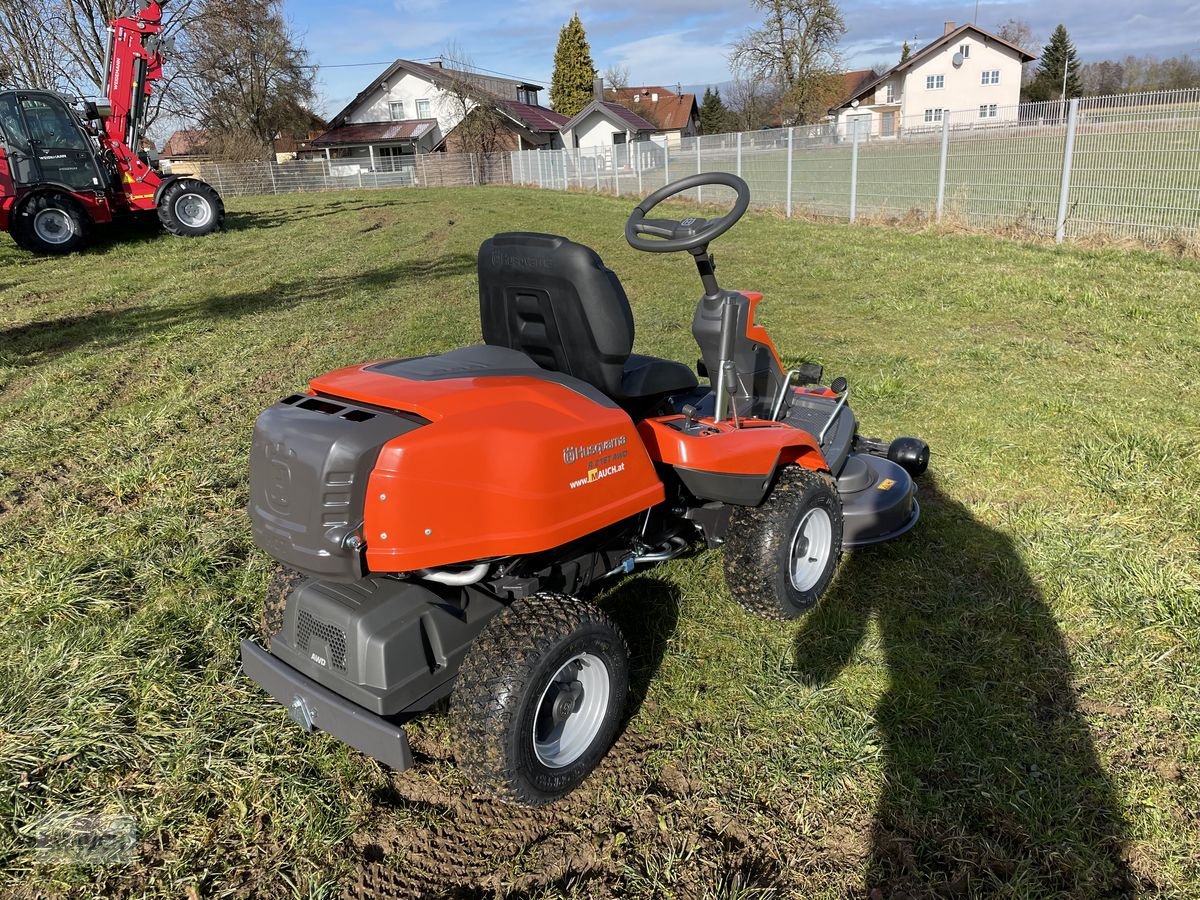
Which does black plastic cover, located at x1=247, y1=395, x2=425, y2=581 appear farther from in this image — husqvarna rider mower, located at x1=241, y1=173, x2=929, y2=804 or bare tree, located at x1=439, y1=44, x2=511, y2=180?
bare tree, located at x1=439, y1=44, x2=511, y2=180

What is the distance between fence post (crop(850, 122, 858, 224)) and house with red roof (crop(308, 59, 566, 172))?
30989 millimetres

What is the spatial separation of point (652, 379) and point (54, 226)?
540 inches

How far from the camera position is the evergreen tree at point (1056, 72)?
54588 mm

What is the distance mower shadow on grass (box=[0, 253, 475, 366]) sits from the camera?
7.33 metres

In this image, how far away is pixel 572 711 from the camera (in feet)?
8.08

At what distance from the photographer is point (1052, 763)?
2422 mm

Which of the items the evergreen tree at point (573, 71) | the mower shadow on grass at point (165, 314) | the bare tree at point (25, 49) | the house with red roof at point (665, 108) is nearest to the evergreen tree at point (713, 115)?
the house with red roof at point (665, 108)

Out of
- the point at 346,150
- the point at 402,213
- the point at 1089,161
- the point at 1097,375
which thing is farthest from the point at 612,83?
the point at 1097,375

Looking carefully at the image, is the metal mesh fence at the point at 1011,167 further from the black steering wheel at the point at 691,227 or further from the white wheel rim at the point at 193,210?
the white wheel rim at the point at 193,210

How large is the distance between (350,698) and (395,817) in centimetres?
40

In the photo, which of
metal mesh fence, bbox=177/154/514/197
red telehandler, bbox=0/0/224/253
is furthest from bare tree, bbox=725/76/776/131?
red telehandler, bbox=0/0/224/253

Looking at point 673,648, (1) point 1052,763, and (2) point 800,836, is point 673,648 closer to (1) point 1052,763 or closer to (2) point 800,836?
(2) point 800,836

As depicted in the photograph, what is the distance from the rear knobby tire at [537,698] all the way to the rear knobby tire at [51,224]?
1387 cm

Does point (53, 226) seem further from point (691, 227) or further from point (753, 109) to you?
point (753, 109)
